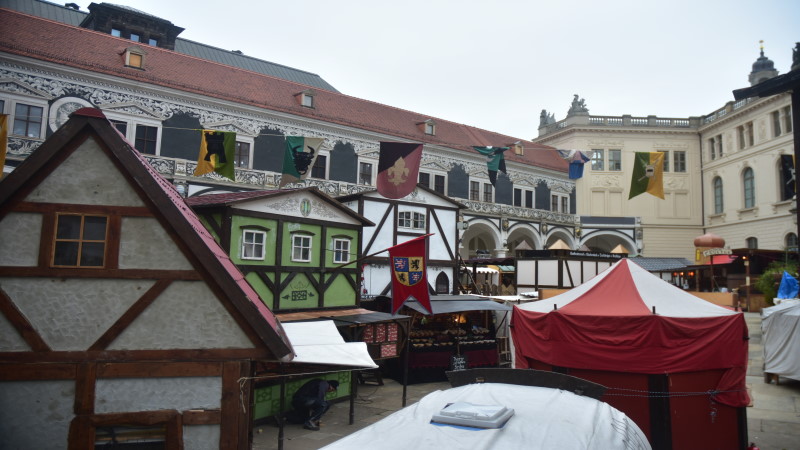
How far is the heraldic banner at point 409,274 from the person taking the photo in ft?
37.4

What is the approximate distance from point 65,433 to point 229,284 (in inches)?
80.0

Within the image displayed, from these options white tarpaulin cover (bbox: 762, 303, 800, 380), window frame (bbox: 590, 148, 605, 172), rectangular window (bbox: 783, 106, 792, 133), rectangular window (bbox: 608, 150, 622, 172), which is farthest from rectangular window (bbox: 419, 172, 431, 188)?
rectangular window (bbox: 783, 106, 792, 133)

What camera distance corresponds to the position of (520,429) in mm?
3521

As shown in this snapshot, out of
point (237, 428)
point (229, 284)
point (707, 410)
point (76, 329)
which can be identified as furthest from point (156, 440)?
point (707, 410)

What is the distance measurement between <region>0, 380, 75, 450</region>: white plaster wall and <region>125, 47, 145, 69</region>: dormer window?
68.2 feet

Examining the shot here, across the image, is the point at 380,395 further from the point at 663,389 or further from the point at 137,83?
the point at 137,83

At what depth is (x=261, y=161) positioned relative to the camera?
24.7 metres

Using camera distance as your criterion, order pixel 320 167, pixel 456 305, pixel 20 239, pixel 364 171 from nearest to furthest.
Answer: pixel 20 239
pixel 456 305
pixel 320 167
pixel 364 171

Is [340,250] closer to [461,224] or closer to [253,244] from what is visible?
→ [253,244]

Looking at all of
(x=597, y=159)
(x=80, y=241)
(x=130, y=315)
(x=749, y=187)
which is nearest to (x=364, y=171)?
(x=597, y=159)

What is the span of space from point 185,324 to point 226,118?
807 inches

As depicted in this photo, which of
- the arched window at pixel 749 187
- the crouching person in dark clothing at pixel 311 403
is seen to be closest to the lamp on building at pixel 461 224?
the crouching person in dark clothing at pixel 311 403

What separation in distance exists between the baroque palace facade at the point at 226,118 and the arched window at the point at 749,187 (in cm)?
1150

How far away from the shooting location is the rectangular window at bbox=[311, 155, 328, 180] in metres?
26.3
